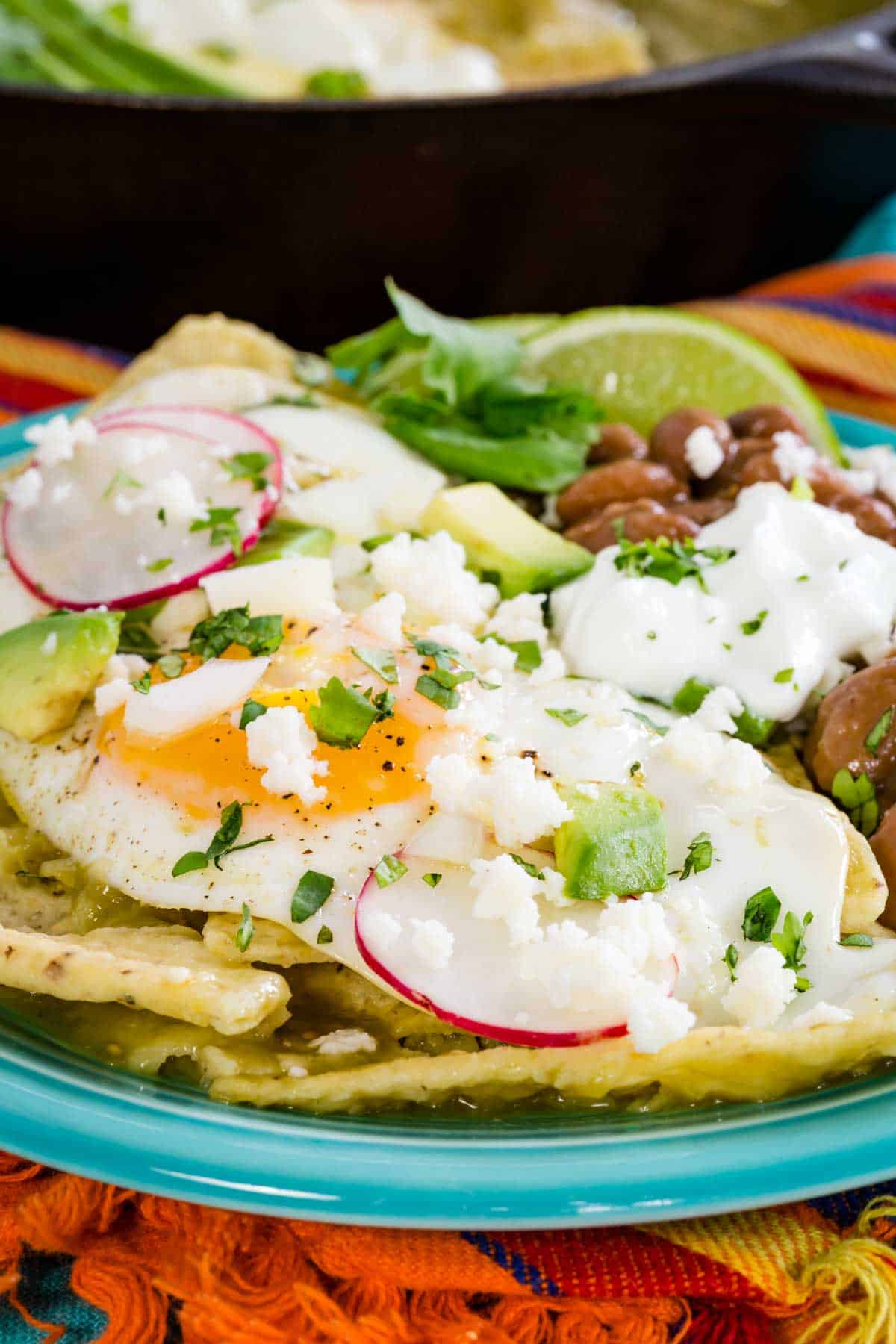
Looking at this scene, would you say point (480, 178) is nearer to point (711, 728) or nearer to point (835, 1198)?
point (711, 728)

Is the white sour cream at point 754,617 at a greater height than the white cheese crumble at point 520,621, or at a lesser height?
greater

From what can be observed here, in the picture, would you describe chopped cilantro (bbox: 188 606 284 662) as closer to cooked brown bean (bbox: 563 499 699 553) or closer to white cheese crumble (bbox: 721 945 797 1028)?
cooked brown bean (bbox: 563 499 699 553)

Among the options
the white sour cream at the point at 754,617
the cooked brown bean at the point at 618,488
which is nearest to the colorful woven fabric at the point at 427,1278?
the white sour cream at the point at 754,617

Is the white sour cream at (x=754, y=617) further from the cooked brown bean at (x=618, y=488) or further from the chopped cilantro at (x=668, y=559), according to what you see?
the cooked brown bean at (x=618, y=488)

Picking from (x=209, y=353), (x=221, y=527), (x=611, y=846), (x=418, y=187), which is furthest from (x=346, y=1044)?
(x=418, y=187)

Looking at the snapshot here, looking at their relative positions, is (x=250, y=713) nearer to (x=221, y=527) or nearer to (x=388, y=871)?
(x=388, y=871)

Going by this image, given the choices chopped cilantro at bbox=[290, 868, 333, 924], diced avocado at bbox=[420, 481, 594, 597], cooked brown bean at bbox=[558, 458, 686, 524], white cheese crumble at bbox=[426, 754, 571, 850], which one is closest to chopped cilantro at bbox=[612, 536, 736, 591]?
diced avocado at bbox=[420, 481, 594, 597]
